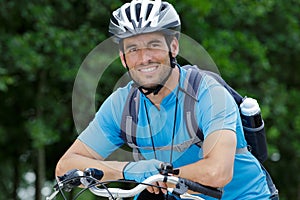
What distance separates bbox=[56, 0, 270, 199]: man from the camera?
376cm

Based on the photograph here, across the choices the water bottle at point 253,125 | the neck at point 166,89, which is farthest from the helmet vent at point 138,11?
the water bottle at point 253,125

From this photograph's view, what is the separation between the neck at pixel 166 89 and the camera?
3.97 m

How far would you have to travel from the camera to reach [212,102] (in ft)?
12.3

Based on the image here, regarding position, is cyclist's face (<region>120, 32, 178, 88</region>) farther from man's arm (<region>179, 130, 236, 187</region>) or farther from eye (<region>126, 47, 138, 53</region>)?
man's arm (<region>179, 130, 236, 187</region>)

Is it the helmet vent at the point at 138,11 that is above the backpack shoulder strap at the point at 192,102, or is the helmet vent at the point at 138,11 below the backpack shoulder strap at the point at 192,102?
above

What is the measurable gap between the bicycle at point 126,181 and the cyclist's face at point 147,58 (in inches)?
20.4

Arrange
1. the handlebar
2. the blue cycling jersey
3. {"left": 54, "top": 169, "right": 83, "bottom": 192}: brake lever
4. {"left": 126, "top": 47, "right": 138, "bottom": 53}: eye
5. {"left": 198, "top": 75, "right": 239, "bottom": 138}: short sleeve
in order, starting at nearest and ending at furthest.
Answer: the handlebar → {"left": 54, "top": 169, "right": 83, "bottom": 192}: brake lever → {"left": 198, "top": 75, "right": 239, "bottom": 138}: short sleeve → the blue cycling jersey → {"left": 126, "top": 47, "right": 138, "bottom": 53}: eye

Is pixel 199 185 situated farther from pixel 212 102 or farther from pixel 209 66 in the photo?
pixel 209 66

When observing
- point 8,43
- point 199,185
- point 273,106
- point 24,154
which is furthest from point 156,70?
point 24,154

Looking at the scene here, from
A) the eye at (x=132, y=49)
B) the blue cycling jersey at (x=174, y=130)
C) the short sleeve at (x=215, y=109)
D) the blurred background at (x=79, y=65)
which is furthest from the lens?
the blurred background at (x=79, y=65)

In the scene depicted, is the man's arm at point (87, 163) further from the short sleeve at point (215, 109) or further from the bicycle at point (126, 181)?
the short sleeve at point (215, 109)

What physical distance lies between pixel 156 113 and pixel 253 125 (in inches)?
18.8

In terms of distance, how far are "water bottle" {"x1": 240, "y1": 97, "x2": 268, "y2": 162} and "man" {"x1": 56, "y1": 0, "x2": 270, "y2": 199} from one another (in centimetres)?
15

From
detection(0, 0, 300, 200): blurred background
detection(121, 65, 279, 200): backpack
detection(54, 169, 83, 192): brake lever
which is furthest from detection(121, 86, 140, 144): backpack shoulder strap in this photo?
detection(0, 0, 300, 200): blurred background
